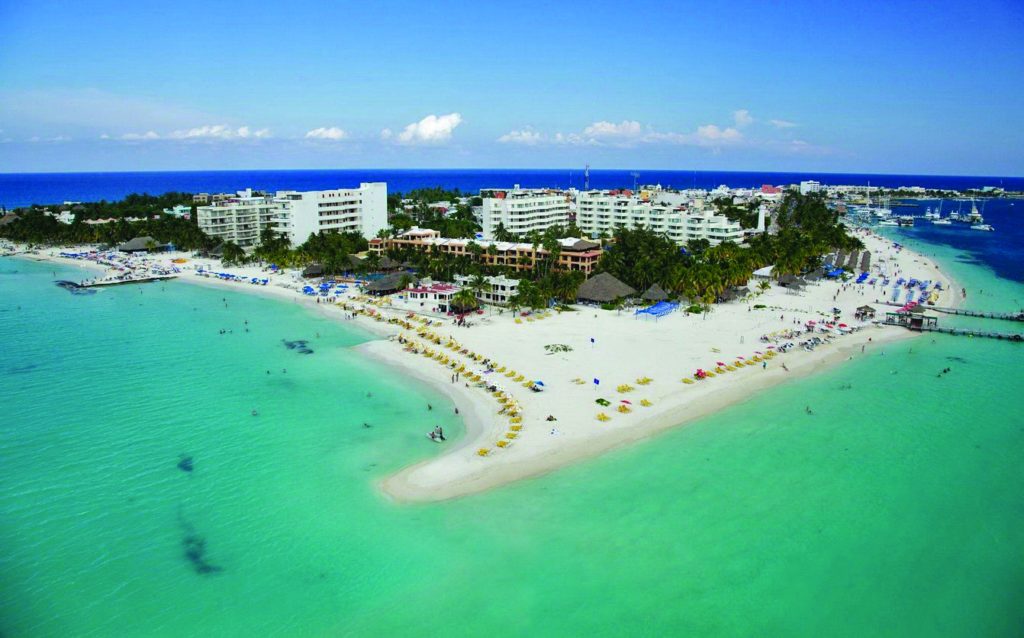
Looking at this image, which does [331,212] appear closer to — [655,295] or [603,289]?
[603,289]

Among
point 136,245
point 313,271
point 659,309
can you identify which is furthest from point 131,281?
point 659,309

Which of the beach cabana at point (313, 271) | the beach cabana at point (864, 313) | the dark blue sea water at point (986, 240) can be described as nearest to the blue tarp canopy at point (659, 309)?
the beach cabana at point (864, 313)

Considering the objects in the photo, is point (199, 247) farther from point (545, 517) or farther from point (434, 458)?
point (545, 517)

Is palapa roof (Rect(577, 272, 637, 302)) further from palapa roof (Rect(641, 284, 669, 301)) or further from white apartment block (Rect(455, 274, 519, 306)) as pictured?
white apartment block (Rect(455, 274, 519, 306))

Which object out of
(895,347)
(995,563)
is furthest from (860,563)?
(895,347)

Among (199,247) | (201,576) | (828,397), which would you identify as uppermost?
(199,247)
